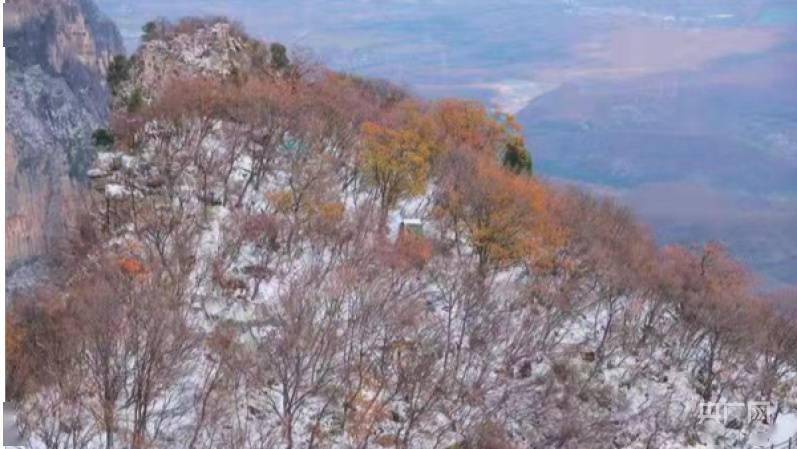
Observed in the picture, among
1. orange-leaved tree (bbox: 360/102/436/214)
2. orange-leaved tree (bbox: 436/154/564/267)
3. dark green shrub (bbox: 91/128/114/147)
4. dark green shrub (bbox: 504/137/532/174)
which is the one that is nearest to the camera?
orange-leaved tree (bbox: 436/154/564/267)

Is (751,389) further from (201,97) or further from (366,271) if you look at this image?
(201,97)

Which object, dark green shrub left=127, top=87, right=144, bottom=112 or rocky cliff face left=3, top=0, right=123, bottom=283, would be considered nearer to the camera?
rocky cliff face left=3, top=0, right=123, bottom=283

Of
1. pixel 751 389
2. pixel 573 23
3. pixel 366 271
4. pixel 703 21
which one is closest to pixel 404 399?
pixel 366 271

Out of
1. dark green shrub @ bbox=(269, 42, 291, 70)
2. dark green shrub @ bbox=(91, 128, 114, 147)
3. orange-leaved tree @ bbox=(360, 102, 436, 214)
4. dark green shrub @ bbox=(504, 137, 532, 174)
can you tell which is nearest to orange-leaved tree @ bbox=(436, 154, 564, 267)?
orange-leaved tree @ bbox=(360, 102, 436, 214)

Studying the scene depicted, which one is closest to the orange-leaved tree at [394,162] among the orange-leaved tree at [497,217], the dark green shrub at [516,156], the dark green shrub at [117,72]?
the orange-leaved tree at [497,217]

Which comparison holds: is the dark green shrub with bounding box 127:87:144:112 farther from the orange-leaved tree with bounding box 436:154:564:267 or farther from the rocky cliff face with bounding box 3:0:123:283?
the orange-leaved tree with bounding box 436:154:564:267

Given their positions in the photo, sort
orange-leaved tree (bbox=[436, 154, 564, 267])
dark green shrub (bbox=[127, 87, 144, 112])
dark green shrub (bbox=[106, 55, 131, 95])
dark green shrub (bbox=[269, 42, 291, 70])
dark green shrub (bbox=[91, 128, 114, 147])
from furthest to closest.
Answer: dark green shrub (bbox=[269, 42, 291, 70]) → dark green shrub (bbox=[106, 55, 131, 95]) → dark green shrub (bbox=[127, 87, 144, 112]) → dark green shrub (bbox=[91, 128, 114, 147]) → orange-leaved tree (bbox=[436, 154, 564, 267])

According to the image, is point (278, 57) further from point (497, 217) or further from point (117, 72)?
point (497, 217)

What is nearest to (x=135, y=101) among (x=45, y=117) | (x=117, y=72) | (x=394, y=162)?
(x=117, y=72)
